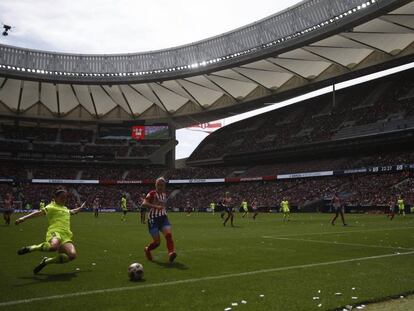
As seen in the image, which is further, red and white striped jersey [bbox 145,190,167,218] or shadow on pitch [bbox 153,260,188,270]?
red and white striped jersey [bbox 145,190,167,218]

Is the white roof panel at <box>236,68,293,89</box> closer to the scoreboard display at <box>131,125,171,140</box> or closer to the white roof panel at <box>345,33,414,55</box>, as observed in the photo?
the white roof panel at <box>345,33,414,55</box>

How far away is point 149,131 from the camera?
79750 millimetres

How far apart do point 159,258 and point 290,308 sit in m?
5.61

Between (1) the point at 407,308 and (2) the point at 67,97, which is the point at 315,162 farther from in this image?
(1) the point at 407,308

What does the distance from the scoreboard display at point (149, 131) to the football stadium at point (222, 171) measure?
0.28 metres

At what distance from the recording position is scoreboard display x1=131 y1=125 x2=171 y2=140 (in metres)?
79.4

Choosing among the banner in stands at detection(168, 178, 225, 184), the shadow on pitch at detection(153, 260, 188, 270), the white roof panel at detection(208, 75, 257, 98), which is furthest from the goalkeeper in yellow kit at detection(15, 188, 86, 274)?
the banner in stands at detection(168, 178, 225, 184)

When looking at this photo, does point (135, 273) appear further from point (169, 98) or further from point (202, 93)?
point (169, 98)

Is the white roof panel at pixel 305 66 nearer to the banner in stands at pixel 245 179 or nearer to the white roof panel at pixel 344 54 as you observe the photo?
the white roof panel at pixel 344 54

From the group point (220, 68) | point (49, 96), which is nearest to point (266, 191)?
point (220, 68)

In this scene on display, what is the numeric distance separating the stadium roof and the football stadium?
240 millimetres

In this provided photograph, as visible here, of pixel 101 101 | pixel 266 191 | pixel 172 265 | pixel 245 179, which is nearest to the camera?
pixel 172 265

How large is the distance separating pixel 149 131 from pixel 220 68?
3007 cm

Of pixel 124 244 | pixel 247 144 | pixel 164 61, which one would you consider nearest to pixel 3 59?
pixel 164 61
